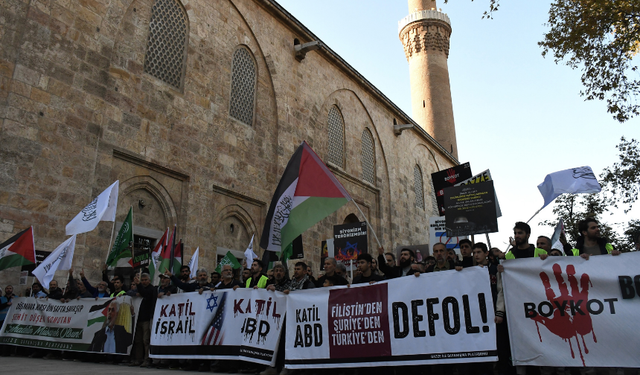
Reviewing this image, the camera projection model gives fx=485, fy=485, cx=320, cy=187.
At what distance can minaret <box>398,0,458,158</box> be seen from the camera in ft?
113

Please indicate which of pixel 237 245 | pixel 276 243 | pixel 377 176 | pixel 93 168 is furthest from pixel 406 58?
pixel 276 243

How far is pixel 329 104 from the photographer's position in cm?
1916

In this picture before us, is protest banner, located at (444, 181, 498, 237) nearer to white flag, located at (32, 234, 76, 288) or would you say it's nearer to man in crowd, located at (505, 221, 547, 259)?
man in crowd, located at (505, 221, 547, 259)

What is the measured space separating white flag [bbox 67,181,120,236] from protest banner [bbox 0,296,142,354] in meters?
1.12

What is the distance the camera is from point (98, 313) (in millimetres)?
7332

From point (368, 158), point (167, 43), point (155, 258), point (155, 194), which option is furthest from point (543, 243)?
point (368, 158)

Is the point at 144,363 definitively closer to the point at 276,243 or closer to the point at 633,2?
the point at 276,243

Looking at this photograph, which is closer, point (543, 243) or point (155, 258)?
point (543, 243)

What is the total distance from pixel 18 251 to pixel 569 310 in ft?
26.0

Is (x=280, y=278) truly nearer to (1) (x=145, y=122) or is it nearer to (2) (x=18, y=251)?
(2) (x=18, y=251)

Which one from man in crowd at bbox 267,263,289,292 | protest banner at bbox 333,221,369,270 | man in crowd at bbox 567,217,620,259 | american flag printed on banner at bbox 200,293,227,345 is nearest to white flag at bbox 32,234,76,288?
american flag printed on banner at bbox 200,293,227,345

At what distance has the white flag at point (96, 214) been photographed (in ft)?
25.1

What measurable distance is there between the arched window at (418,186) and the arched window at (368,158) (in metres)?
4.68

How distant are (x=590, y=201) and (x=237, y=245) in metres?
18.5
